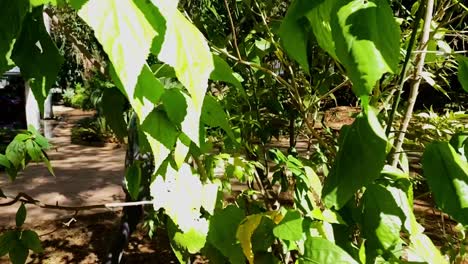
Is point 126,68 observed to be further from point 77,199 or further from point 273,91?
point 77,199

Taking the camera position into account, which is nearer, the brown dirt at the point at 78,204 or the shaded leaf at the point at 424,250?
the shaded leaf at the point at 424,250

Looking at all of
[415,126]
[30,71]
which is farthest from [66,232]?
[30,71]

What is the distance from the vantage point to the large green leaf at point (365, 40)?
1.40 feet

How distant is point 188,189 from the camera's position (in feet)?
2.71

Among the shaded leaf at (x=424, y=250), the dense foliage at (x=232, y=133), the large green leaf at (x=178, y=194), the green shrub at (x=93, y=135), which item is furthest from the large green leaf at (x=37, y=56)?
the green shrub at (x=93, y=135)

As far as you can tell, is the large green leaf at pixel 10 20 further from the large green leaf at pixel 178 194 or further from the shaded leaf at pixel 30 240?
the shaded leaf at pixel 30 240

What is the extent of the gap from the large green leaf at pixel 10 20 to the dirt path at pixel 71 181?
4659 mm

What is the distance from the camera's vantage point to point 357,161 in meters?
0.61

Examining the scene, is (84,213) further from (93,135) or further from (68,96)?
(68,96)

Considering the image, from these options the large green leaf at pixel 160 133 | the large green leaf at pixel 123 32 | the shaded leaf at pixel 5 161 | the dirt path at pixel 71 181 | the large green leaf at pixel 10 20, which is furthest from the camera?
the dirt path at pixel 71 181

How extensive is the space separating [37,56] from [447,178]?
0.64 meters

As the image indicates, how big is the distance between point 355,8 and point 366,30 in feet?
0.09

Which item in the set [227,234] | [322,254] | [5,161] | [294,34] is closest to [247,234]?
[227,234]

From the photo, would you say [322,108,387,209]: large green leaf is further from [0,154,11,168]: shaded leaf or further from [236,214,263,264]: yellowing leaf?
[0,154,11,168]: shaded leaf
